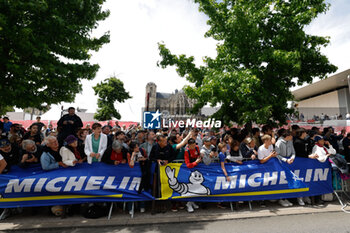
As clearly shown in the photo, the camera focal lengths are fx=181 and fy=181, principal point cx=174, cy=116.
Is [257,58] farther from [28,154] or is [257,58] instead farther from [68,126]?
[28,154]

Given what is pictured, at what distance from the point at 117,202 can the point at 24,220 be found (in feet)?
6.33

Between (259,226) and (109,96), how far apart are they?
3776 centimetres

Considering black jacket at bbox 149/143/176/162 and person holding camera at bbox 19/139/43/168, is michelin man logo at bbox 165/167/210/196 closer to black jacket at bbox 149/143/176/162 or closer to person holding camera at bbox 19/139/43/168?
black jacket at bbox 149/143/176/162

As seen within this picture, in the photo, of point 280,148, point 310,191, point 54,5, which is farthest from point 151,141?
point 54,5

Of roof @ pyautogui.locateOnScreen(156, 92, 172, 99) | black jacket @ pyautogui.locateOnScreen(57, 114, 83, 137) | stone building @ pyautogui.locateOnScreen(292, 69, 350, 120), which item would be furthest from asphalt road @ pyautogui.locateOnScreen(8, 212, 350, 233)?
roof @ pyautogui.locateOnScreen(156, 92, 172, 99)

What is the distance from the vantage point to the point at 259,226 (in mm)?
3715

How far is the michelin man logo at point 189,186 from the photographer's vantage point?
4.44 m

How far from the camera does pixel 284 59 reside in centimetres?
651

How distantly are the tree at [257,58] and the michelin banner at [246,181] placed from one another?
2.19 metres

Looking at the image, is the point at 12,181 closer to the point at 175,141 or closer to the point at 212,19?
the point at 175,141

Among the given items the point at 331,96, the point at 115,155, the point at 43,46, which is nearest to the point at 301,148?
the point at 115,155

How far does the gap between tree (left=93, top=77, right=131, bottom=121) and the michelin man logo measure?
32.3 meters

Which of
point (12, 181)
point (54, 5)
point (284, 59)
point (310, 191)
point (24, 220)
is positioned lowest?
point (24, 220)

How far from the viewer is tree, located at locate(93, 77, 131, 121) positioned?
1395 inches
